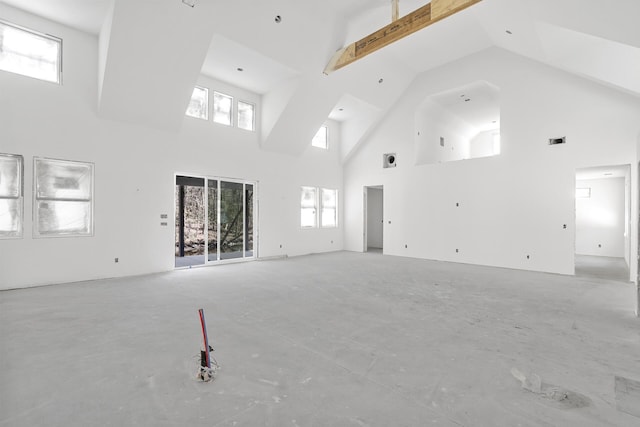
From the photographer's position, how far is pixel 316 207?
33.0 ft

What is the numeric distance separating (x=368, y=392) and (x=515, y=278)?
526 cm

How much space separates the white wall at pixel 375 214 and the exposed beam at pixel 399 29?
5.75 meters

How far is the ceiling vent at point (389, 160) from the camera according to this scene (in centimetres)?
949

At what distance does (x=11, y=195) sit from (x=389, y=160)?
8.81 m

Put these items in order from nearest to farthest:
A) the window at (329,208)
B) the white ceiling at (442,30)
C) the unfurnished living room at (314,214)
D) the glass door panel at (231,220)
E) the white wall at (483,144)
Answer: the unfurnished living room at (314,214), the white ceiling at (442,30), the glass door panel at (231,220), the window at (329,208), the white wall at (483,144)

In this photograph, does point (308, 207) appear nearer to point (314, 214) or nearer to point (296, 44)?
point (314, 214)

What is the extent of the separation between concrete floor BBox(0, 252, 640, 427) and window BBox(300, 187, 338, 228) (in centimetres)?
486

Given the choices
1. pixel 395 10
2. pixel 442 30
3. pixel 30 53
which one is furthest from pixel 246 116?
pixel 442 30

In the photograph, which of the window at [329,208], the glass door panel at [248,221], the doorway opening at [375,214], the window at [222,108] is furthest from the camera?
the doorway opening at [375,214]

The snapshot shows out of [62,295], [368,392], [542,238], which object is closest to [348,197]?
[542,238]

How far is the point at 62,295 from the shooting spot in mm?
4559

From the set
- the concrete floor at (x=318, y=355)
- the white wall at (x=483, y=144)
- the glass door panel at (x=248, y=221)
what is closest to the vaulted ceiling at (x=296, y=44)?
the glass door panel at (x=248, y=221)

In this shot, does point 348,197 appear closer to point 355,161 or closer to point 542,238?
point 355,161

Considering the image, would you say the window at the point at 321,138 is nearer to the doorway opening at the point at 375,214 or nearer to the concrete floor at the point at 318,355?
the doorway opening at the point at 375,214
